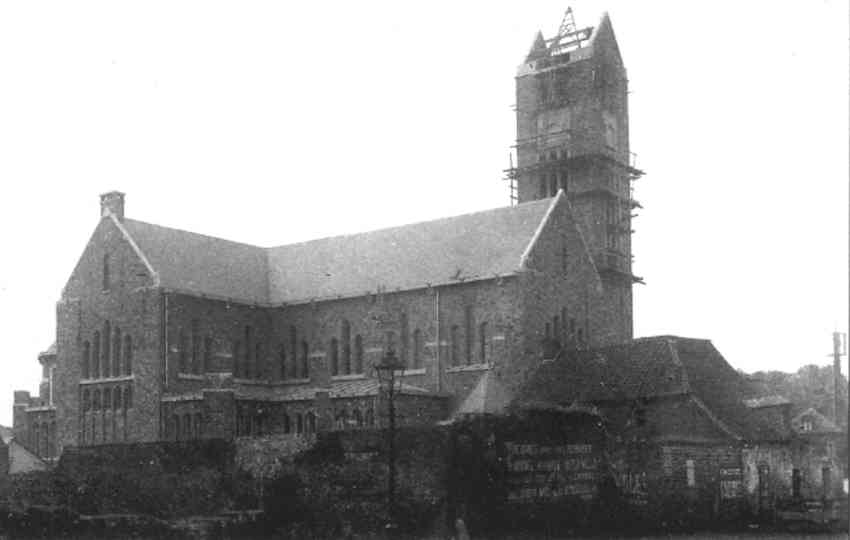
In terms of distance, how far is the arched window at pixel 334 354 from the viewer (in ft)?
193

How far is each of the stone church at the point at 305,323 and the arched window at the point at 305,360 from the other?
75mm

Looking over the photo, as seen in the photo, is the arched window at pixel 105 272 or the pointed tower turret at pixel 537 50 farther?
the pointed tower turret at pixel 537 50

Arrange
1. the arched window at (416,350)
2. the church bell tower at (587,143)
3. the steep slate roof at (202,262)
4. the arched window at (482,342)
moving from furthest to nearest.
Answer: the church bell tower at (587,143)
the steep slate roof at (202,262)
the arched window at (416,350)
the arched window at (482,342)

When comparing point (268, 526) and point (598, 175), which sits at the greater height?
point (598, 175)

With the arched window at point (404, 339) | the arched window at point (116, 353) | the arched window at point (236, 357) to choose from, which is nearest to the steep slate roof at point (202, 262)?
the arched window at point (236, 357)

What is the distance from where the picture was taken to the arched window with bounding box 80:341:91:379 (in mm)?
59406

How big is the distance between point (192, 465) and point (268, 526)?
11.8 meters

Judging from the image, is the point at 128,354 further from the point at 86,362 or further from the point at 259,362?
the point at 259,362

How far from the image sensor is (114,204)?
59156 mm

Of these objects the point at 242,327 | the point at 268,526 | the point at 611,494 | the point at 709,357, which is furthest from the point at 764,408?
the point at 242,327

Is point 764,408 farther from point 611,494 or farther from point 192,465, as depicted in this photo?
point 192,465

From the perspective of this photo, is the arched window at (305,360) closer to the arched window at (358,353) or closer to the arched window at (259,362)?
the arched window at (259,362)

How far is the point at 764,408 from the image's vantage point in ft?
160

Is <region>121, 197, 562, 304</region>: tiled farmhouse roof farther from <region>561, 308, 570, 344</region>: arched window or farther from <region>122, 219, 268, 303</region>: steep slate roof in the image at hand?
<region>561, 308, 570, 344</region>: arched window
